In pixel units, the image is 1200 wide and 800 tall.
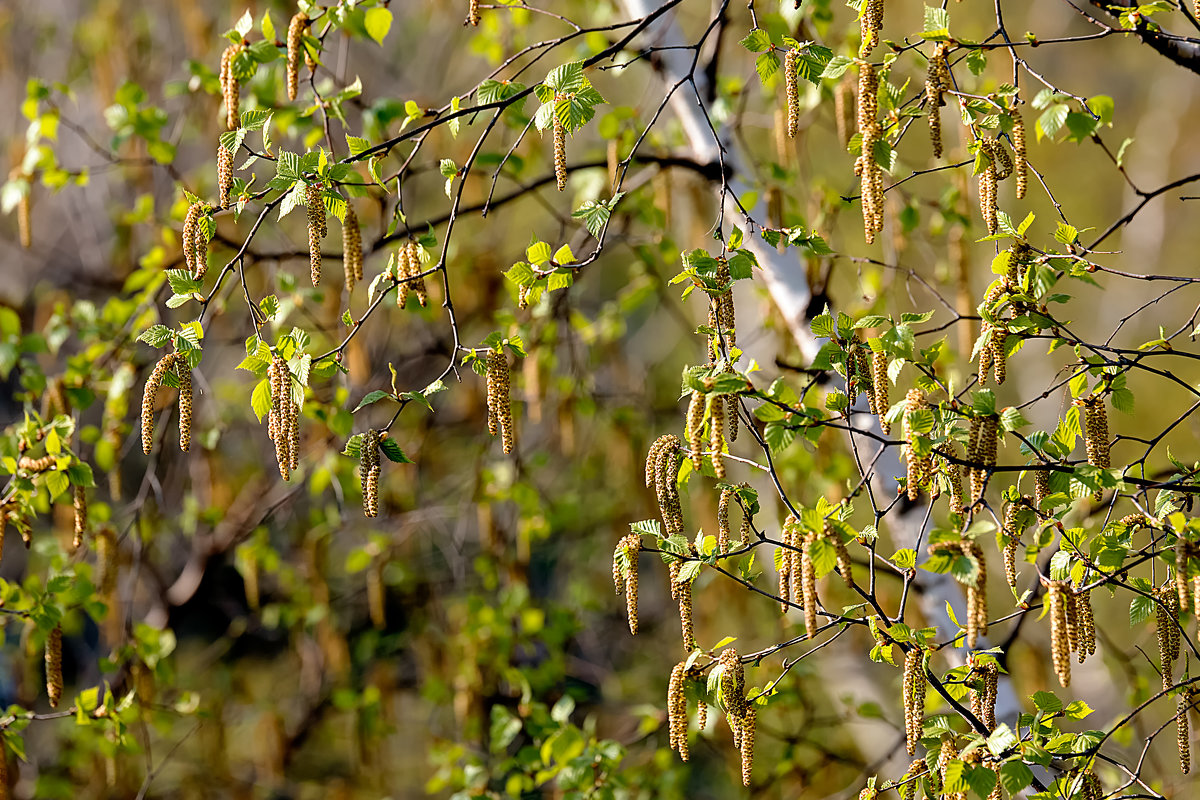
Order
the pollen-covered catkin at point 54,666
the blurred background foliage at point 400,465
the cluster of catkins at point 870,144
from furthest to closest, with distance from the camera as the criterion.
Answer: the blurred background foliage at point 400,465 < the pollen-covered catkin at point 54,666 < the cluster of catkins at point 870,144

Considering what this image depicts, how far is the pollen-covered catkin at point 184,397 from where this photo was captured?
1.61 metres

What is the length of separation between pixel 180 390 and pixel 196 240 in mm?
253

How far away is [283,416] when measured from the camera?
5.01 feet

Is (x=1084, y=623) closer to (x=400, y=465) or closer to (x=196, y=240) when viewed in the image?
(x=196, y=240)

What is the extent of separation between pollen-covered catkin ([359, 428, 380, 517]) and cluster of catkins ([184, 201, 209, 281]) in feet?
1.30

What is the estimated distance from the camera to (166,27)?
5.79 m

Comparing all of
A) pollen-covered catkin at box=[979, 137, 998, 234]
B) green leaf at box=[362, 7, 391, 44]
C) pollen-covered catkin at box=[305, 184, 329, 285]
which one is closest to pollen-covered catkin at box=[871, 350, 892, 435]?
pollen-covered catkin at box=[979, 137, 998, 234]

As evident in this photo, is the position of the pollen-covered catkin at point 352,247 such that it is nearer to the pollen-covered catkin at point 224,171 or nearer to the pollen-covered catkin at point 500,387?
the pollen-covered catkin at point 224,171

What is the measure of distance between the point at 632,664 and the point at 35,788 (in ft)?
10.3

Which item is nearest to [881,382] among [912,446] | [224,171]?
[912,446]

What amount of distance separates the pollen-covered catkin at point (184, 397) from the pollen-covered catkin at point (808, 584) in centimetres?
101

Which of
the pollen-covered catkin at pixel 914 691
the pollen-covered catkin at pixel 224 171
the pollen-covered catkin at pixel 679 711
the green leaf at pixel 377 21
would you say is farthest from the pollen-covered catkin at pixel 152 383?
the pollen-covered catkin at pixel 914 691

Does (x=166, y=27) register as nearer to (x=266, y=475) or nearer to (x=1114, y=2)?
(x=266, y=475)

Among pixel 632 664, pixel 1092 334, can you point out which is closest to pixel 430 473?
pixel 632 664
